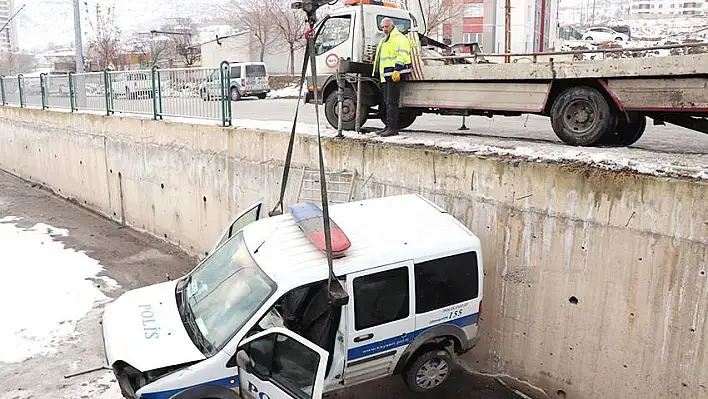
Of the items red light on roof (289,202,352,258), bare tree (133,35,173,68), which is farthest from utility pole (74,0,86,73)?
bare tree (133,35,173,68)

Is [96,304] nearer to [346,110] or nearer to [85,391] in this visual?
[85,391]

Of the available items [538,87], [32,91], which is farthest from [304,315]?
[32,91]

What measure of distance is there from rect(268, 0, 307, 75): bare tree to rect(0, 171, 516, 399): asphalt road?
94.2ft

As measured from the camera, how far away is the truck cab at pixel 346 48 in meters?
8.91

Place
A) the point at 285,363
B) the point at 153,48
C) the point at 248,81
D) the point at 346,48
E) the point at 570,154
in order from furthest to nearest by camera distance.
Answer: the point at 153,48
the point at 248,81
the point at 346,48
the point at 570,154
the point at 285,363

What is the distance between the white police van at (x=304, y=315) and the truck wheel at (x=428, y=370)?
1cm

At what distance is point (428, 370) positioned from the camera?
5.33 metres

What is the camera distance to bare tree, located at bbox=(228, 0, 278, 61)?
4759 centimetres

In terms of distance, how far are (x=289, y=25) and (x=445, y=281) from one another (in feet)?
140

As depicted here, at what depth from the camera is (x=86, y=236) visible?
40.8ft

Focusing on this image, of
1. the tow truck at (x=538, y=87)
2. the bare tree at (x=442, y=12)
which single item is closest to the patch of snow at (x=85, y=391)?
the tow truck at (x=538, y=87)

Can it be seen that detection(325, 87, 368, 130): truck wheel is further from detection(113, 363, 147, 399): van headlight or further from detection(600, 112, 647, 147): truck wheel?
detection(113, 363, 147, 399): van headlight

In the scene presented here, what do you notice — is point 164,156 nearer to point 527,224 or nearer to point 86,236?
point 86,236

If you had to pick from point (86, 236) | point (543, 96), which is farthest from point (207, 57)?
point (543, 96)
